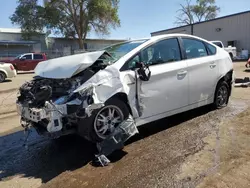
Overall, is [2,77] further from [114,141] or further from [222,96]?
[114,141]

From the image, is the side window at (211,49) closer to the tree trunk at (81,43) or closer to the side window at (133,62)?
the side window at (133,62)

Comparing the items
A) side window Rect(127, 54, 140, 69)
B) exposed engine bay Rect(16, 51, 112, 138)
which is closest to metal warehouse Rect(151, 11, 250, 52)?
side window Rect(127, 54, 140, 69)

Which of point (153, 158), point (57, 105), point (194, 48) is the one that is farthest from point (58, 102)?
point (194, 48)

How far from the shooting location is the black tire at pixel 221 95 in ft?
19.3

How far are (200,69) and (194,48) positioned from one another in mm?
461

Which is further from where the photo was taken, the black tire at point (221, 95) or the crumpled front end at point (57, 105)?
the black tire at point (221, 95)

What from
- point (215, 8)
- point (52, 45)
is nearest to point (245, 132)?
point (52, 45)

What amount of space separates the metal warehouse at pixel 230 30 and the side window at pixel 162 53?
31283 millimetres

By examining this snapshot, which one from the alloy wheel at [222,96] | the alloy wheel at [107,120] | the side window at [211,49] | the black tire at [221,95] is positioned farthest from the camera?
the alloy wheel at [222,96]

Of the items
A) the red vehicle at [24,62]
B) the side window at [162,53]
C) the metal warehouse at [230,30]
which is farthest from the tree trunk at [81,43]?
the side window at [162,53]

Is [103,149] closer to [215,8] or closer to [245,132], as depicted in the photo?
[245,132]

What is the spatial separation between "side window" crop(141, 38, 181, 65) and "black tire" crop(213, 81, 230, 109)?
1469 millimetres

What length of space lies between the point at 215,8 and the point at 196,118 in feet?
228

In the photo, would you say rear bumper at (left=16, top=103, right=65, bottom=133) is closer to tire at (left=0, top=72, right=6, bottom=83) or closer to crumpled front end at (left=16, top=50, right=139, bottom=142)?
crumpled front end at (left=16, top=50, right=139, bottom=142)
